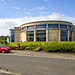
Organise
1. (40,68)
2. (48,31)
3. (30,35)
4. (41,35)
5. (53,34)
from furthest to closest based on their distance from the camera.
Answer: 1. (30,35)
2. (41,35)
3. (48,31)
4. (53,34)
5. (40,68)

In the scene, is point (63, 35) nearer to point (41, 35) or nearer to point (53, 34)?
point (53, 34)

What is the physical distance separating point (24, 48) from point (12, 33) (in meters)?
51.6

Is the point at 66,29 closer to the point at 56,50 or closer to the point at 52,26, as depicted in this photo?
the point at 52,26

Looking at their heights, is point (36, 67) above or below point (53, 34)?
below

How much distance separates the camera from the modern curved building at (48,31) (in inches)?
1885

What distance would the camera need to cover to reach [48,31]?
48156mm

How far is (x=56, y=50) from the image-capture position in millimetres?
13180

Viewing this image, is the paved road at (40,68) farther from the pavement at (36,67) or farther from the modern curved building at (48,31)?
the modern curved building at (48,31)

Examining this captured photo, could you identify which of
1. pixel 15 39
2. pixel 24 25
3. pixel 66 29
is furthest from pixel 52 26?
pixel 15 39

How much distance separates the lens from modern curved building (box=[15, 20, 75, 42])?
47.9 m

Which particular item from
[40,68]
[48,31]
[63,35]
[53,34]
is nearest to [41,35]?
[48,31]

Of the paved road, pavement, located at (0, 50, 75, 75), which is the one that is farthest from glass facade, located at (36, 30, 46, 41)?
the paved road

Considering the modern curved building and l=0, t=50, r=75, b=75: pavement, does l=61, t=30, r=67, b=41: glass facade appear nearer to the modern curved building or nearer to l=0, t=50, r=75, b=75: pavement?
the modern curved building

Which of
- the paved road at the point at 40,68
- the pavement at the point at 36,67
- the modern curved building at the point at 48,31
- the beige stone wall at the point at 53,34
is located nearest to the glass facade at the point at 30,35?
the modern curved building at the point at 48,31
